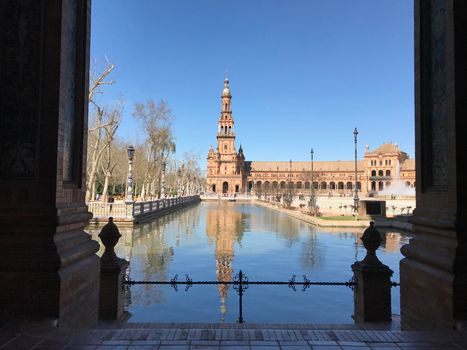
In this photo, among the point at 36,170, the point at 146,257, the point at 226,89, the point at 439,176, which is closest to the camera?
the point at 36,170

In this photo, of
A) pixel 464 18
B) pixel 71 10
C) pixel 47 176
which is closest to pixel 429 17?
pixel 464 18

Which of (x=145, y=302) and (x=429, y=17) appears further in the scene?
(x=145, y=302)

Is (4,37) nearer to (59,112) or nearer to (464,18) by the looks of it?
(59,112)

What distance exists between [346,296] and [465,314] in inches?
173

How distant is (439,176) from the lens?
5.66 meters

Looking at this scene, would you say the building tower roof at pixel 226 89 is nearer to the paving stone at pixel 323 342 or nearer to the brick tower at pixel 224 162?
the brick tower at pixel 224 162

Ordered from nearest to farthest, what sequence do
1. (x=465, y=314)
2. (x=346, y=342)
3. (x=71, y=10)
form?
(x=346, y=342) → (x=465, y=314) → (x=71, y=10)

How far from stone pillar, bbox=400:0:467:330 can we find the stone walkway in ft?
2.26

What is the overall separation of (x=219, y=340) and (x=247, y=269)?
7787 mm

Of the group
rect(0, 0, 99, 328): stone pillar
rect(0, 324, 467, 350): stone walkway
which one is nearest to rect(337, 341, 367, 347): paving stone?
rect(0, 324, 467, 350): stone walkway

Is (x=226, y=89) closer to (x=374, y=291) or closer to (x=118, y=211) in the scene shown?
(x=118, y=211)

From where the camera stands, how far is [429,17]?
5957mm

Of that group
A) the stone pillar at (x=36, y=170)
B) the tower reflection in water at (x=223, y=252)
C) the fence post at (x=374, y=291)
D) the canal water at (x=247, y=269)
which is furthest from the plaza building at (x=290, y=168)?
the stone pillar at (x=36, y=170)

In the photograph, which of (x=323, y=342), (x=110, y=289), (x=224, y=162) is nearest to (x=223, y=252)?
(x=110, y=289)
